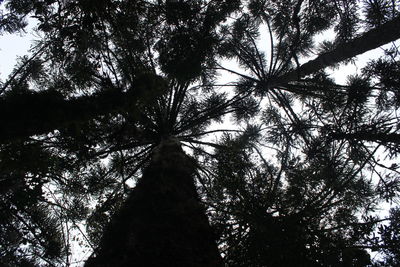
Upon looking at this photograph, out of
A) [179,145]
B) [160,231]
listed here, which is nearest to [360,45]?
[179,145]

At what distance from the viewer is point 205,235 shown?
2057 mm

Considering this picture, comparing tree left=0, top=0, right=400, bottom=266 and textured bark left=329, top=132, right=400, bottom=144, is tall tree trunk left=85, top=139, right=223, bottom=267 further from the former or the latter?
textured bark left=329, top=132, right=400, bottom=144

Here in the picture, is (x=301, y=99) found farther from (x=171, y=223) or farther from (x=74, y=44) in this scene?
(x=171, y=223)

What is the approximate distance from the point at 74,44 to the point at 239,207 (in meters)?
3.47

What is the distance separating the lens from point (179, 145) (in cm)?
420

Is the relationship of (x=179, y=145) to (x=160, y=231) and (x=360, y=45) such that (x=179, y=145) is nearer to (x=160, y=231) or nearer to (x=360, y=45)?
(x=160, y=231)

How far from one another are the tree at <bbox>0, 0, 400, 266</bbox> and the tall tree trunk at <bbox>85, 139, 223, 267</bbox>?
0.01m

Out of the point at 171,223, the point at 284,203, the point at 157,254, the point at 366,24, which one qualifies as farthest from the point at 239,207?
the point at 366,24

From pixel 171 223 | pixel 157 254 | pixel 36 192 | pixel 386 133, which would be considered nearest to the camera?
pixel 157 254

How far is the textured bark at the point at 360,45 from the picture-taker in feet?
15.7

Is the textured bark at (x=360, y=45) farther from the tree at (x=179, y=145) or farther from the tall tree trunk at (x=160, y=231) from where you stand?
the tall tree trunk at (x=160, y=231)

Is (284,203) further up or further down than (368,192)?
further down

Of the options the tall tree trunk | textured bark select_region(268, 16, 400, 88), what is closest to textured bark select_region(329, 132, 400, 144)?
textured bark select_region(268, 16, 400, 88)

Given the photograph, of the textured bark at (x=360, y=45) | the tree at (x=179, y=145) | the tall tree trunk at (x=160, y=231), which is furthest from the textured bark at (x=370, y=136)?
the tall tree trunk at (x=160, y=231)
